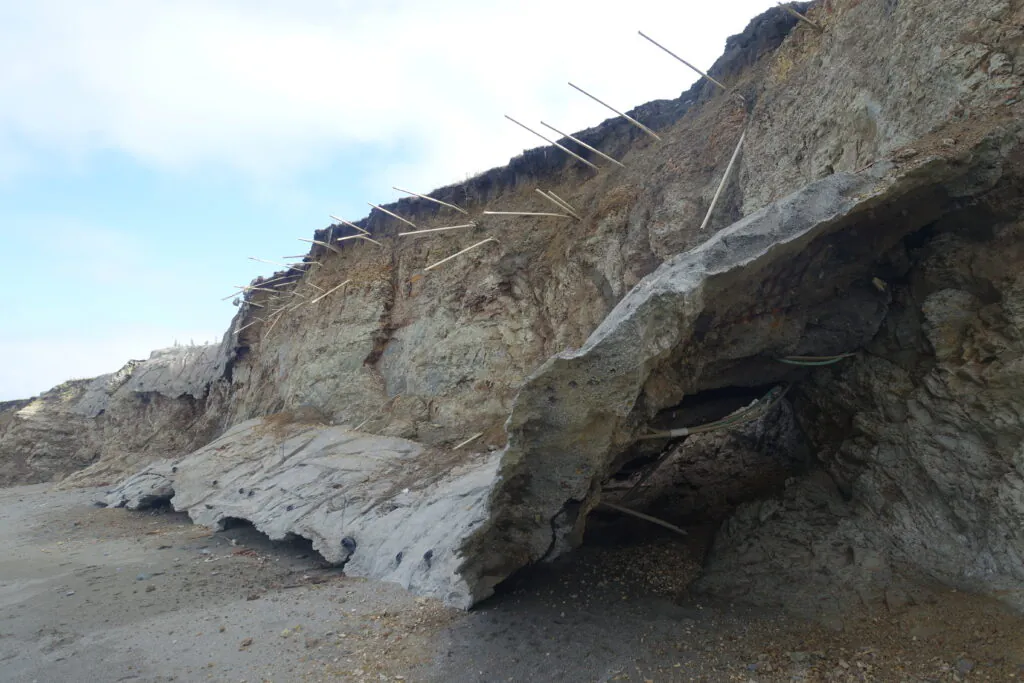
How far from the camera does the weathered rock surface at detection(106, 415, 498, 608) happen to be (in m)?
5.63

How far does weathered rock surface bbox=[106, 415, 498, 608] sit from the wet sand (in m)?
0.34

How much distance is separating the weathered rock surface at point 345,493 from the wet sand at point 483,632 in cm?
34

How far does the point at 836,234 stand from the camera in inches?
151

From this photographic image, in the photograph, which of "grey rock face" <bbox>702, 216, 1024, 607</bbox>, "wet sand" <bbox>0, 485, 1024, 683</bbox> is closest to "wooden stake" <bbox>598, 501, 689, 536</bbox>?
"wet sand" <bbox>0, 485, 1024, 683</bbox>

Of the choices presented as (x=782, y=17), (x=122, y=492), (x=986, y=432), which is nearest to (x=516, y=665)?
(x=986, y=432)

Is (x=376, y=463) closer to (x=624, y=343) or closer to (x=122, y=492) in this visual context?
(x=624, y=343)

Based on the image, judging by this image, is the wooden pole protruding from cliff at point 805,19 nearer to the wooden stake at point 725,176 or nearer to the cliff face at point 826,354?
the cliff face at point 826,354

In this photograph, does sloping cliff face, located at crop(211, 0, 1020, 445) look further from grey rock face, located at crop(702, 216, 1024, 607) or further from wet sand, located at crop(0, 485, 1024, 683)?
wet sand, located at crop(0, 485, 1024, 683)

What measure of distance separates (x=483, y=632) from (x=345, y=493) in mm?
4037

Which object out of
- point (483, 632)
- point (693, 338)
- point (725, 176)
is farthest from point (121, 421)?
point (693, 338)

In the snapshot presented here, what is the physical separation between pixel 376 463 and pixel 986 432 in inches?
275

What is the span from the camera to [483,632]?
4.26 metres

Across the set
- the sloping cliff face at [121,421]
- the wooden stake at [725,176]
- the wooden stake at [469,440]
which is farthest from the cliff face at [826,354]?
the sloping cliff face at [121,421]

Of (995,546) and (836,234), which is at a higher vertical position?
(836,234)
